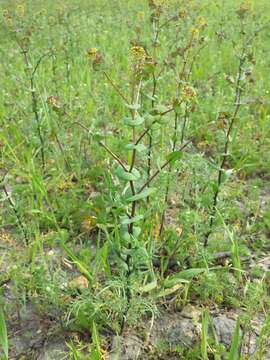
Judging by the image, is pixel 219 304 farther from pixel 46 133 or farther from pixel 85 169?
pixel 46 133

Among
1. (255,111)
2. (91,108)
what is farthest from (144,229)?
(255,111)

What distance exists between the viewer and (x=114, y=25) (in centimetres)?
672

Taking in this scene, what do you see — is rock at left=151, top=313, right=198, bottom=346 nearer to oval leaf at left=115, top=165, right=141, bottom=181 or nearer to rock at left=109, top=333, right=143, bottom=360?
rock at left=109, top=333, right=143, bottom=360

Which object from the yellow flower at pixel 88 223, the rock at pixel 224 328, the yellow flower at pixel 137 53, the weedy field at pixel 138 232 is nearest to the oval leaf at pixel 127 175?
the weedy field at pixel 138 232

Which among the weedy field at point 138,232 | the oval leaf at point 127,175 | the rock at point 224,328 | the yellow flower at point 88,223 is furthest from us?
the yellow flower at point 88,223

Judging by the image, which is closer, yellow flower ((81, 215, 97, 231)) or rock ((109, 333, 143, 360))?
rock ((109, 333, 143, 360))

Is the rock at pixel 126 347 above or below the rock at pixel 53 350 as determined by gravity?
above

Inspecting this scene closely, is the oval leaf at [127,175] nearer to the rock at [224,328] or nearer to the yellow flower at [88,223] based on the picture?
the yellow flower at [88,223]

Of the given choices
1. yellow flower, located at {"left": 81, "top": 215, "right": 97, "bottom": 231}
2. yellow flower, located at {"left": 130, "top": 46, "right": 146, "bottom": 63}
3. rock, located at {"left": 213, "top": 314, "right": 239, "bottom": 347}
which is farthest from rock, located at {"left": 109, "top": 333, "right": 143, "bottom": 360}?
yellow flower, located at {"left": 130, "top": 46, "right": 146, "bottom": 63}

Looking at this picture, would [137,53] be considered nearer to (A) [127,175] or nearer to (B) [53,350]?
(A) [127,175]

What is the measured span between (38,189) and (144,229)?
75 centimetres

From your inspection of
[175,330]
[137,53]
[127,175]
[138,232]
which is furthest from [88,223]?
[137,53]

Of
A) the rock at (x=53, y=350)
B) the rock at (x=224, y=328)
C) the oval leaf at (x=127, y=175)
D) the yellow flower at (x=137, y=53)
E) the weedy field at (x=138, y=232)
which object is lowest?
the rock at (x=53, y=350)

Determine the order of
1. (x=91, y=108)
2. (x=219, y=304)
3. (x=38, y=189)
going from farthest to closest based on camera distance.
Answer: (x=91, y=108)
(x=38, y=189)
(x=219, y=304)
